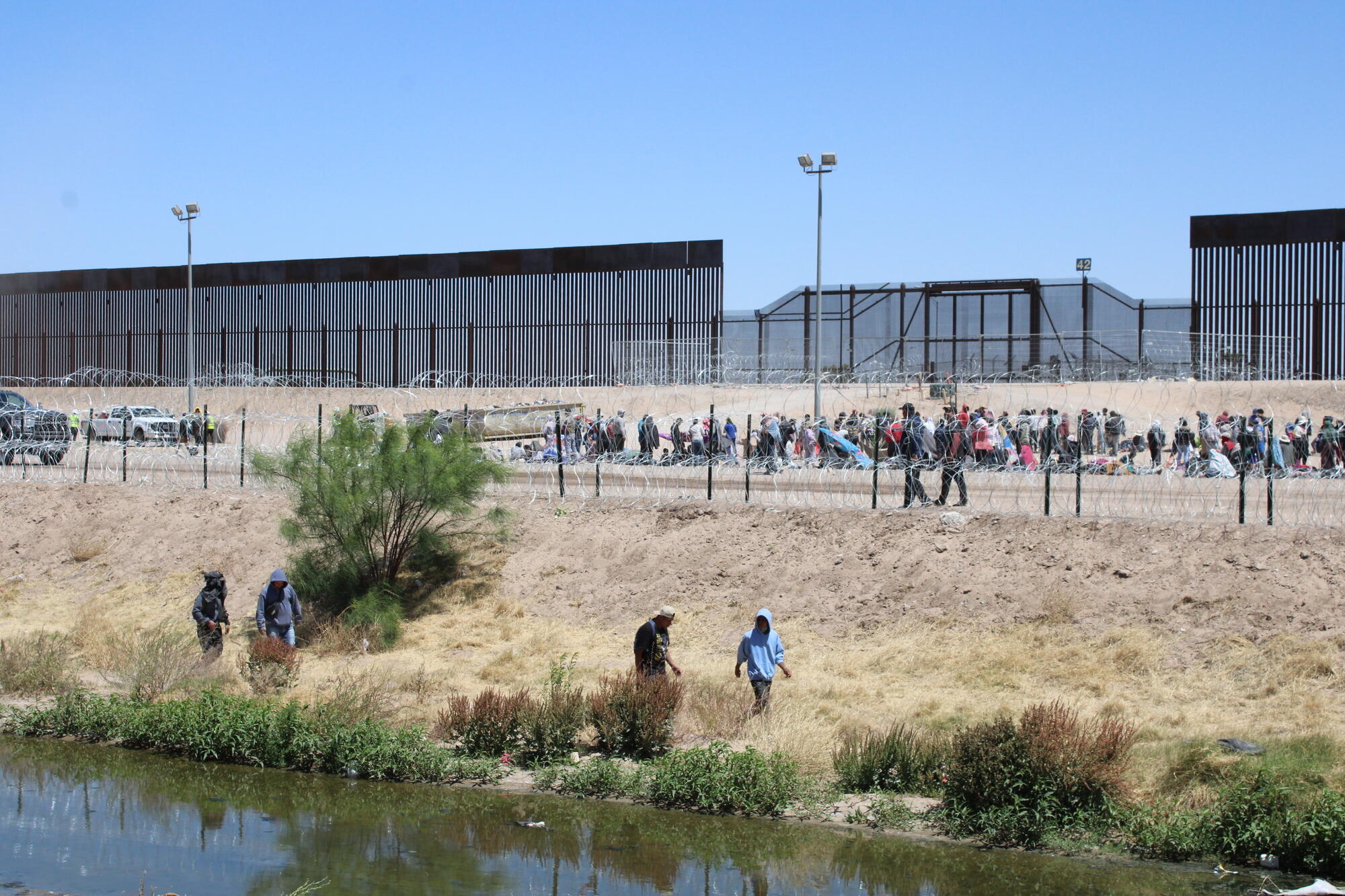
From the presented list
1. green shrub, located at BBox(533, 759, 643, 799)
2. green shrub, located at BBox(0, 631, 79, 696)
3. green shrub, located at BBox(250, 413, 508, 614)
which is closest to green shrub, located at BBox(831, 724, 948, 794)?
green shrub, located at BBox(533, 759, 643, 799)

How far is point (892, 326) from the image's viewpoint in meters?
40.0

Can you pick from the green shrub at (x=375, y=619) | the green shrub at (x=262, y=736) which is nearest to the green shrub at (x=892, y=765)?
the green shrub at (x=262, y=736)

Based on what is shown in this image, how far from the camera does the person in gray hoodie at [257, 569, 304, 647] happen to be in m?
15.6

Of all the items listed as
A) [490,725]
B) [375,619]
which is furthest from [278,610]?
[490,725]

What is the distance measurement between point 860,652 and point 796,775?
15.9 feet

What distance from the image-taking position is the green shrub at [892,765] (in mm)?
11672

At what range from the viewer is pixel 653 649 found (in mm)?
13078

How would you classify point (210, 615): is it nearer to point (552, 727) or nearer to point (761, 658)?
point (552, 727)

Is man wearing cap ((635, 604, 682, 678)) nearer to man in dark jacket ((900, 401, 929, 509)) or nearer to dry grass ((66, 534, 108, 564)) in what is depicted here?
man in dark jacket ((900, 401, 929, 509))

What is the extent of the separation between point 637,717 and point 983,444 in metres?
9.27

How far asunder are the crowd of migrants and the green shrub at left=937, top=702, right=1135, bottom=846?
8.36 meters

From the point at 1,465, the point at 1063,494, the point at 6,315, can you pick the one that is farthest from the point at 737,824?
the point at 6,315

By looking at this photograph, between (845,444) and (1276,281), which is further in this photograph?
(1276,281)

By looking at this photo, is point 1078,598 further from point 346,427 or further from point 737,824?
point 346,427
